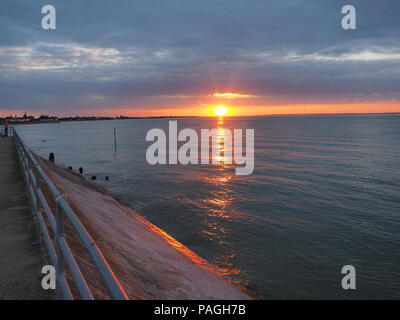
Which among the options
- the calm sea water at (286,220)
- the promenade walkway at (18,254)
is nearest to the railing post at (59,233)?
the promenade walkway at (18,254)

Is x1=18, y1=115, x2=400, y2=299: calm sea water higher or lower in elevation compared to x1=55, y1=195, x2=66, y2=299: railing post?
lower

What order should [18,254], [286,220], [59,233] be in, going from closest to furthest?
Answer: [59,233] < [18,254] < [286,220]

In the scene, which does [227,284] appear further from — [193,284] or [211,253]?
[211,253]


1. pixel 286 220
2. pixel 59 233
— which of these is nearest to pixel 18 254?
pixel 59 233

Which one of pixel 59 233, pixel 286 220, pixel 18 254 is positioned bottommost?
pixel 286 220

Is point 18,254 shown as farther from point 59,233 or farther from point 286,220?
point 286,220

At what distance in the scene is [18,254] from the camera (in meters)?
5.12

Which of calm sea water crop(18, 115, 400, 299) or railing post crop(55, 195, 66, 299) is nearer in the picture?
railing post crop(55, 195, 66, 299)

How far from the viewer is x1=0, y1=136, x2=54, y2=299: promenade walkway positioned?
13.4 ft

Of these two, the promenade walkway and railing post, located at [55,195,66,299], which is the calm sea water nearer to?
the promenade walkway

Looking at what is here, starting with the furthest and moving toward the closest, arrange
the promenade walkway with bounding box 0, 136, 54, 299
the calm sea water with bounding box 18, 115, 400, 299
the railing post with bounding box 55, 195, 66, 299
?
the calm sea water with bounding box 18, 115, 400, 299
the promenade walkway with bounding box 0, 136, 54, 299
the railing post with bounding box 55, 195, 66, 299

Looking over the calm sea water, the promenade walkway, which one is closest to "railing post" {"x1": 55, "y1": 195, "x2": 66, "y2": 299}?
the promenade walkway

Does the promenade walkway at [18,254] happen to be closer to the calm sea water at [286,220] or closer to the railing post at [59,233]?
the railing post at [59,233]
